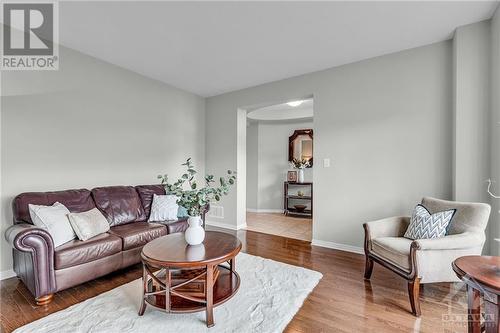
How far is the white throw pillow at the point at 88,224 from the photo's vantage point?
231 centimetres

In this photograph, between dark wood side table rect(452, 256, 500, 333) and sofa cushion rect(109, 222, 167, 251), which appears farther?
sofa cushion rect(109, 222, 167, 251)

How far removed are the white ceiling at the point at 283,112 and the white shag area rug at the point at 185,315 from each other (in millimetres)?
4112

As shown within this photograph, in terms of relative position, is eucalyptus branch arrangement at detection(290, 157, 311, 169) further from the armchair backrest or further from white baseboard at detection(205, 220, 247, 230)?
the armchair backrest

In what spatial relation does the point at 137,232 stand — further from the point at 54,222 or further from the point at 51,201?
the point at 51,201

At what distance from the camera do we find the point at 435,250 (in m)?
1.87

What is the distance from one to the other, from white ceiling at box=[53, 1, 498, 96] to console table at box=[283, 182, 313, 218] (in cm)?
321

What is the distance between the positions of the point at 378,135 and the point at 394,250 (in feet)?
5.44

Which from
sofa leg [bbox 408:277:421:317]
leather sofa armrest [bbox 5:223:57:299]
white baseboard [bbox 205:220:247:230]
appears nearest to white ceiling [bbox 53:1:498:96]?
leather sofa armrest [bbox 5:223:57:299]

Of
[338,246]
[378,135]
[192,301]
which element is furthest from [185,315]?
[378,135]

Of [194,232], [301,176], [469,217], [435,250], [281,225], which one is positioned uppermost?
[301,176]

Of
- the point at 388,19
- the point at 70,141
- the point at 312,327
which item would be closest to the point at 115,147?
the point at 70,141

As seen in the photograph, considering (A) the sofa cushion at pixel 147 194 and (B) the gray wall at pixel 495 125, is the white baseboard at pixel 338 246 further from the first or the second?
(A) the sofa cushion at pixel 147 194

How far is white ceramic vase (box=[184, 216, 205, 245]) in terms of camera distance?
6.58 feet

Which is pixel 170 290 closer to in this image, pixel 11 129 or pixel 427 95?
pixel 11 129
